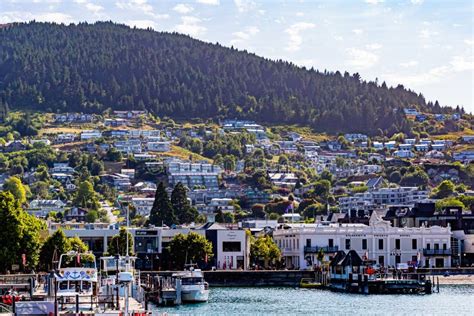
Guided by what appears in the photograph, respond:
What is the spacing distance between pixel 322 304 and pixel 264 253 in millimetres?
42525

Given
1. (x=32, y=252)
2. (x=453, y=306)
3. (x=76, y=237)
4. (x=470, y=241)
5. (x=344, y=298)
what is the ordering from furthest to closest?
(x=470, y=241), (x=76, y=237), (x=32, y=252), (x=344, y=298), (x=453, y=306)

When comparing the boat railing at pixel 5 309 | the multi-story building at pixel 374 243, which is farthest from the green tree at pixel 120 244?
the boat railing at pixel 5 309

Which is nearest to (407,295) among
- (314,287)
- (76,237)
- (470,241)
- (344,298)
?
(344,298)

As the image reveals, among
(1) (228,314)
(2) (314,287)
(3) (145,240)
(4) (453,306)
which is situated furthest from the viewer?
(3) (145,240)

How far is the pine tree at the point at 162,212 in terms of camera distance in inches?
6422

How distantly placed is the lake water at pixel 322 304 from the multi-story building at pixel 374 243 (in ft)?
84.4

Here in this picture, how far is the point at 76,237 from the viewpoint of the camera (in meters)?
120

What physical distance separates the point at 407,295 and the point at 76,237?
113ft

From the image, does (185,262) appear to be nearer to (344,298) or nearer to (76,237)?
(76,237)

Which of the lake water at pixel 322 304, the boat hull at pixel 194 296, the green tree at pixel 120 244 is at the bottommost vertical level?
A: the lake water at pixel 322 304

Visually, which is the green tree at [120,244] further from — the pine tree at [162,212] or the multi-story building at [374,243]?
the pine tree at [162,212]

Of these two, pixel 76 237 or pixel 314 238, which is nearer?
pixel 76 237

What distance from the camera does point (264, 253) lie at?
421 feet

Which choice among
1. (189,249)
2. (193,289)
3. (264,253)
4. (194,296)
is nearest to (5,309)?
(194,296)
